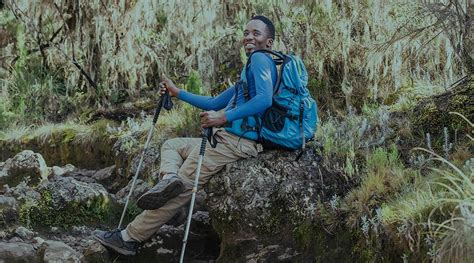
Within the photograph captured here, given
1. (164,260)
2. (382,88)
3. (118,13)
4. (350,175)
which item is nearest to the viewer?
(350,175)

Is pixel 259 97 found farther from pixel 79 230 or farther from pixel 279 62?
pixel 79 230

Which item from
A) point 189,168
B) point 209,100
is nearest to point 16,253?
point 189,168

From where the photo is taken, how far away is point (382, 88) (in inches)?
283

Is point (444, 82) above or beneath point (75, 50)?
beneath

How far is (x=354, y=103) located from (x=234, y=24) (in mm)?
2545

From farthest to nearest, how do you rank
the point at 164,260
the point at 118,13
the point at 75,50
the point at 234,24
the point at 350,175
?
the point at 75,50
the point at 118,13
the point at 234,24
the point at 164,260
the point at 350,175

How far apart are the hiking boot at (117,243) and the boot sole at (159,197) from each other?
0.47 metres

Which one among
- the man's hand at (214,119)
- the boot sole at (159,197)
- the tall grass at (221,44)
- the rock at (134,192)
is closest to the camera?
the boot sole at (159,197)

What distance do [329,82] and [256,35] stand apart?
2.25 meters

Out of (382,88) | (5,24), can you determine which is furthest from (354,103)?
(5,24)

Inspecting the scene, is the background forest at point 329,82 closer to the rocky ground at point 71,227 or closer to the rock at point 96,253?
the rocky ground at point 71,227

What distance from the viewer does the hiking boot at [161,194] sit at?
16.4ft

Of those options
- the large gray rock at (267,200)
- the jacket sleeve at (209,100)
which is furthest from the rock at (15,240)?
the jacket sleeve at (209,100)

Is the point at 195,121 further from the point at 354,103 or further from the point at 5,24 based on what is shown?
the point at 5,24
